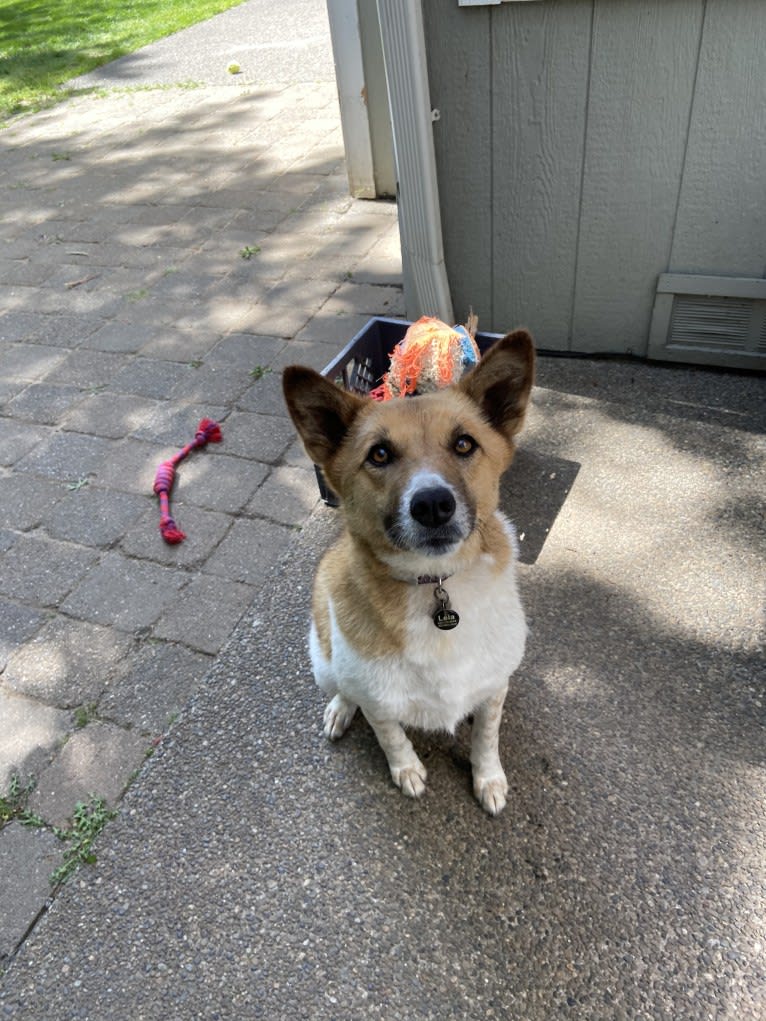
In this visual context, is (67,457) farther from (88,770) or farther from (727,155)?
(727,155)

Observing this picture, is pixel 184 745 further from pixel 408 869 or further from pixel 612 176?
pixel 612 176

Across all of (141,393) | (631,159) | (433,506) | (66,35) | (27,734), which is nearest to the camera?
(433,506)

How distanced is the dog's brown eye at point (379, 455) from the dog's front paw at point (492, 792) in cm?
113

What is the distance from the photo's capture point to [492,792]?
232 centimetres

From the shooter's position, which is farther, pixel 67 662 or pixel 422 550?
pixel 67 662

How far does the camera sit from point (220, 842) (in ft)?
7.61

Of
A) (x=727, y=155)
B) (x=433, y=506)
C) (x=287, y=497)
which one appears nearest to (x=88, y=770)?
(x=287, y=497)

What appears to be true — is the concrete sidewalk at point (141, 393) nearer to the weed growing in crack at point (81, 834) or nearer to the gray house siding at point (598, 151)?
the weed growing in crack at point (81, 834)

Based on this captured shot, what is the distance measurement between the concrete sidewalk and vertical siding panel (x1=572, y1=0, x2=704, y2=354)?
1.49 meters

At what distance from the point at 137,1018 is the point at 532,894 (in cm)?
116

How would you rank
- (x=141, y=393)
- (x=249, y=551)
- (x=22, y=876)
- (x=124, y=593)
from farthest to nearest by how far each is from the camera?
(x=141, y=393) < (x=249, y=551) < (x=124, y=593) < (x=22, y=876)

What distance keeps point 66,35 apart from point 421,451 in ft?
47.4

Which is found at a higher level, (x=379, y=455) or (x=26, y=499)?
(x=379, y=455)

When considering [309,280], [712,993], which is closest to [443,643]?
[712,993]
